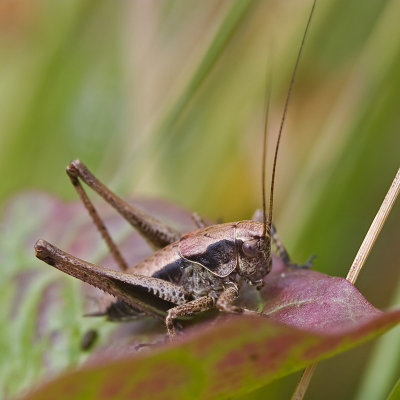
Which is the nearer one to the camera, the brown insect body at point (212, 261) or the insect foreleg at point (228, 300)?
the insect foreleg at point (228, 300)

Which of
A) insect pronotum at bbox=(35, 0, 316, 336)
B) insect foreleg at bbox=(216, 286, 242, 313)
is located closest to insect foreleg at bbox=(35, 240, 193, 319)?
insect pronotum at bbox=(35, 0, 316, 336)

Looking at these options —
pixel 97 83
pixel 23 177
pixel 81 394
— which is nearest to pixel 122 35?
pixel 97 83

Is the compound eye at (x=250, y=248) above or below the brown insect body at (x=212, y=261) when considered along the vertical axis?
above

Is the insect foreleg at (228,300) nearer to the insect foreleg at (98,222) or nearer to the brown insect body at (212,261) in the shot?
the brown insect body at (212,261)

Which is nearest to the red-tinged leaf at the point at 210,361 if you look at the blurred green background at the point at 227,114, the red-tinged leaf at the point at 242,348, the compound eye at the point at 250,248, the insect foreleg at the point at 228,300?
the red-tinged leaf at the point at 242,348

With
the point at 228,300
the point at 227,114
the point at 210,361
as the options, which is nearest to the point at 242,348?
the point at 210,361

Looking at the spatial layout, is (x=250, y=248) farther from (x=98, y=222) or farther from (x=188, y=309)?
(x=98, y=222)
